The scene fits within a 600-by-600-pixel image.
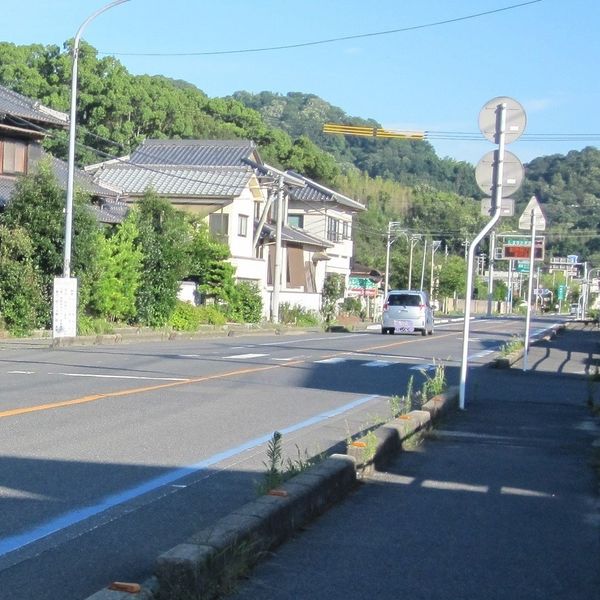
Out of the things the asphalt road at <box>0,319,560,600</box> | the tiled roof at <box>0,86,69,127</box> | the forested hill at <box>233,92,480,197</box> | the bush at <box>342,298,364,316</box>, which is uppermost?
the forested hill at <box>233,92,480,197</box>

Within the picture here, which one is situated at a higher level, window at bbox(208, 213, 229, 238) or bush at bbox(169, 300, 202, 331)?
window at bbox(208, 213, 229, 238)

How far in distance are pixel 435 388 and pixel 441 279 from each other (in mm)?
84550

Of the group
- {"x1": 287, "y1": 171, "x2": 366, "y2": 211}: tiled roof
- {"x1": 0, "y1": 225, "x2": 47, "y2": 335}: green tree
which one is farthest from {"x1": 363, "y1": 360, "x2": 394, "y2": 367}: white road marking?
{"x1": 287, "y1": 171, "x2": 366, "y2": 211}: tiled roof

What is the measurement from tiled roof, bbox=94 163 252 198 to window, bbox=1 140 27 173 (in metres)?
12.8

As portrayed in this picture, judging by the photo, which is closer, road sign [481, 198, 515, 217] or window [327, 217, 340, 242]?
road sign [481, 198, 515, 217]

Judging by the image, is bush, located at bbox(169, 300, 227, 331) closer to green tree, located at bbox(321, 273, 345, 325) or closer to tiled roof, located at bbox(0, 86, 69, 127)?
tiled roof, located at bbox(0, 86, 69, 127)

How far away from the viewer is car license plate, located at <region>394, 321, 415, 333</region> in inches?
1709

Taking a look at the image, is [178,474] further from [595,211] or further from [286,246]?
[595,211]

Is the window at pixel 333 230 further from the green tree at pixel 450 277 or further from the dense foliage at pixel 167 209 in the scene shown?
the green tree at pixel 450 277

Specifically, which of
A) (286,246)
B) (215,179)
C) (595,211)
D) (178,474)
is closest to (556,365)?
(178,474)

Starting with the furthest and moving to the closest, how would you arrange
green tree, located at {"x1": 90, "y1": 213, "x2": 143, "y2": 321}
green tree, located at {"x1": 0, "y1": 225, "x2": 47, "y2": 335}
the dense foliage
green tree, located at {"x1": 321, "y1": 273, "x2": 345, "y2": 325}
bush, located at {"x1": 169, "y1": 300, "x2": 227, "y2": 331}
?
green tree, located at {"x1": 321, "y1": 273, "x2": 345, "y2": 325} → bush, located at {"x1": 169, "y1": 300, "x2": 227, "y2": 331} → green tree, located at {"x1": 90, "y1": 213, "x2": 143, "y2": 321} → the dense foliage → green tree, located at {"x1": 0, "y1": 225, "x2": 47, "y2": 335}

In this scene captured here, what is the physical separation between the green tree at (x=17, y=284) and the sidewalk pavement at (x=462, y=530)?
64.0 feet

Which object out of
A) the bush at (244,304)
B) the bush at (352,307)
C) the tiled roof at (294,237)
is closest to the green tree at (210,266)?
the bush at (244,304)

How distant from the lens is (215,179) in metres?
50.2
